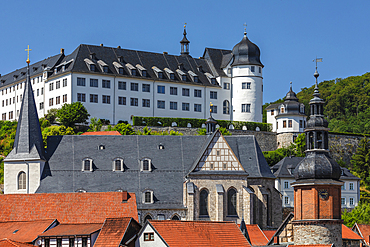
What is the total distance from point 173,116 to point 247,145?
3874 cm

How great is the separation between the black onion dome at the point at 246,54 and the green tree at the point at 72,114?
88.2 feet

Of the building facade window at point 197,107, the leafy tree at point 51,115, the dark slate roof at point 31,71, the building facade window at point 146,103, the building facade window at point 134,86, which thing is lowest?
the leafy tree at point 51,115

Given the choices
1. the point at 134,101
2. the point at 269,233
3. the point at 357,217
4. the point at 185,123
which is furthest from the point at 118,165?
the point at 134,101

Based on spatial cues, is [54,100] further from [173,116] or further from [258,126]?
[258,126]

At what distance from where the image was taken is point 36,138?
67500mm

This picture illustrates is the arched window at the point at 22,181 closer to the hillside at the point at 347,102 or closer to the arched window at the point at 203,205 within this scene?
the arched window at the point at 203,205

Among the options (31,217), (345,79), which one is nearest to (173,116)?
(31,217)

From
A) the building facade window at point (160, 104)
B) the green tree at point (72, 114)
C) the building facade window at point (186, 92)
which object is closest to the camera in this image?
the green tree at point (72, 114)

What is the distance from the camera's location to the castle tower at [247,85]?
11044cm

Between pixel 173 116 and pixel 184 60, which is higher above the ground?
pixel 184 60

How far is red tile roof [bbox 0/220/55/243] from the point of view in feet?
A: 172

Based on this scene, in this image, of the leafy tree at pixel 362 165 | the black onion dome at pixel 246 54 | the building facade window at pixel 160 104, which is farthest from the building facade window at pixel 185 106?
the leafy tree at pixel 362 165

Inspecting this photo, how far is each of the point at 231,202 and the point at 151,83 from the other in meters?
44.0

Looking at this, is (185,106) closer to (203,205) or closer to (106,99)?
(106,99)
